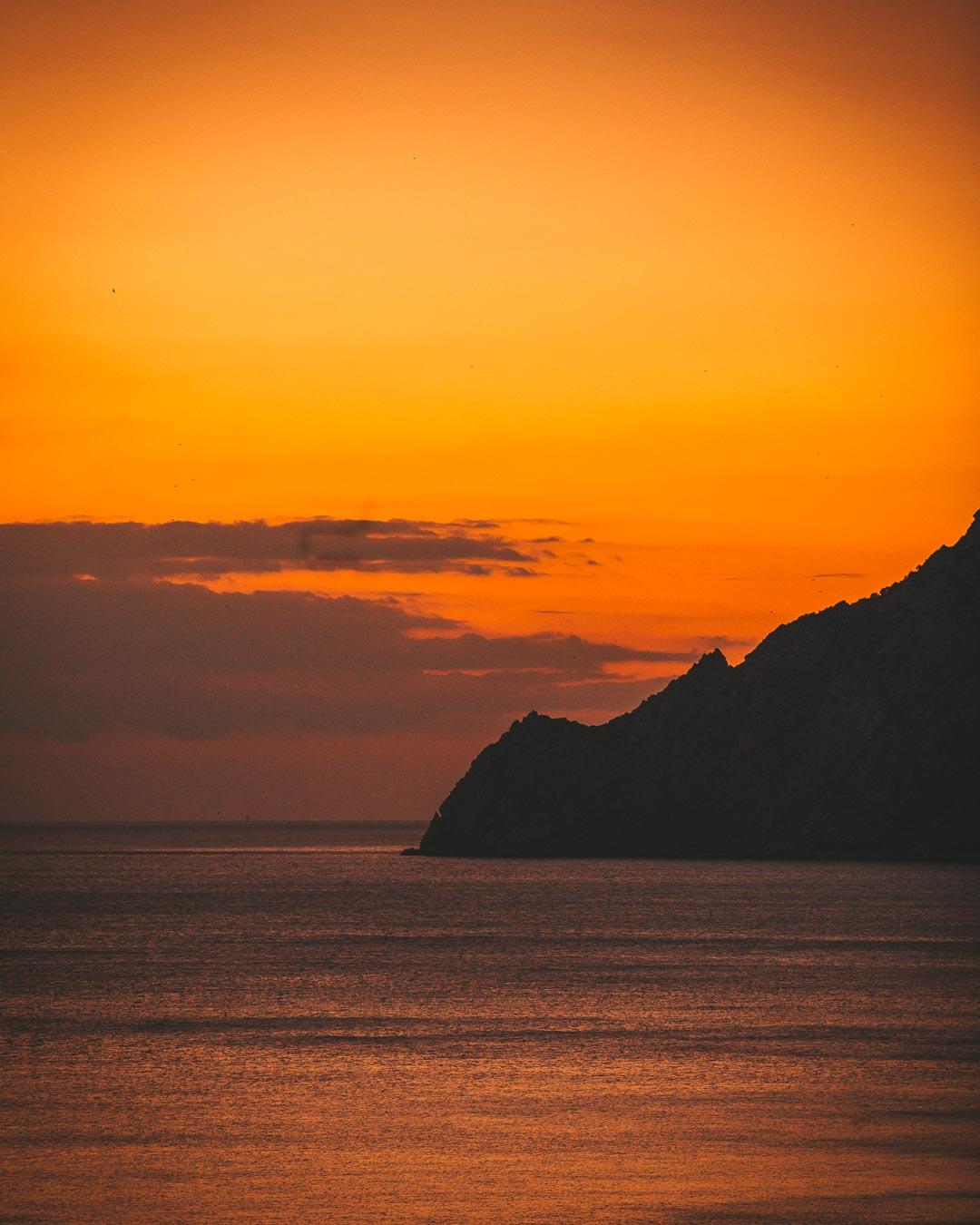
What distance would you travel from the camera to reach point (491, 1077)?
154ft

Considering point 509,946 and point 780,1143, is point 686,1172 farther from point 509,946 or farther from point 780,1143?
point 509,946

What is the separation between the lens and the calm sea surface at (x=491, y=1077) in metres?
33.8

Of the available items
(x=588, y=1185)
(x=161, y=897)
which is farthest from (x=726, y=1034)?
(x=161, y=897)

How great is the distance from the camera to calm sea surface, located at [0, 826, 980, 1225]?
111 ft

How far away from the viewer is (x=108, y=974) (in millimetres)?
78062

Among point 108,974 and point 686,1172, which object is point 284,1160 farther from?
point 108,974

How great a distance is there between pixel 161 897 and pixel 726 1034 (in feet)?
334

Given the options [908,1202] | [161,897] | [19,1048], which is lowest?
[161,897]

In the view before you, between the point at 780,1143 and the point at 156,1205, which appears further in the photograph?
the point at 780,1143

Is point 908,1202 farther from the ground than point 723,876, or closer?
farther from the ground

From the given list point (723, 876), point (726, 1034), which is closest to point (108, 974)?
point (726, 1034)

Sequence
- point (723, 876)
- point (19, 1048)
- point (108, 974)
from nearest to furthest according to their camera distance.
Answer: point (19, 1048)
point (108, 974)
point (723, 876)

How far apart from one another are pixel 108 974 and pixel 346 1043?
27.3 metres

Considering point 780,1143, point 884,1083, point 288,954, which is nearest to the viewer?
point 780,1143
